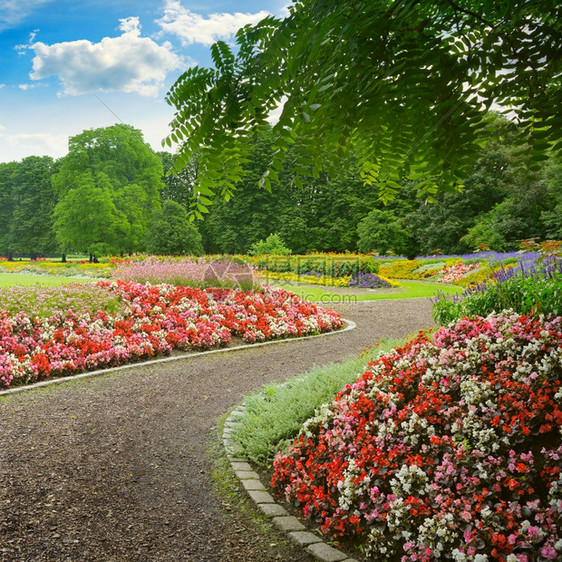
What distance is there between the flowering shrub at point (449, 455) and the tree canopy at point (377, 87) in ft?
6.78

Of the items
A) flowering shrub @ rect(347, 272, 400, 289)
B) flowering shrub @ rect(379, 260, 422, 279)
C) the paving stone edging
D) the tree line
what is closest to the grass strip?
the paving stone edging

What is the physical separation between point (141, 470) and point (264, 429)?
1.20 metres

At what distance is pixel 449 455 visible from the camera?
10.1ft

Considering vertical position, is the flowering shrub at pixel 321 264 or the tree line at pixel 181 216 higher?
the tree line at pixel 181 216

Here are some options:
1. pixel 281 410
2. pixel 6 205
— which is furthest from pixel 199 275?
pixel 6 205

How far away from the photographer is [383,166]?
173 centimetres

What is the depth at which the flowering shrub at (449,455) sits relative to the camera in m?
2.64

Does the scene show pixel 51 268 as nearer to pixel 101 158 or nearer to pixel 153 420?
pixel 101 158

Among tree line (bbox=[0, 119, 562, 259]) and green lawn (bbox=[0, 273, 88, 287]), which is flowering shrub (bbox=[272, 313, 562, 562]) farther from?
tree line (bbox=[0, 119, 562, 259])

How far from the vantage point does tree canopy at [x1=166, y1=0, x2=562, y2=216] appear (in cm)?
133

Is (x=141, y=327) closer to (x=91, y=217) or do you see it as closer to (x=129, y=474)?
(x=129, y=474)

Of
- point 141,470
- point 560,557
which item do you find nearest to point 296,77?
point 560,557

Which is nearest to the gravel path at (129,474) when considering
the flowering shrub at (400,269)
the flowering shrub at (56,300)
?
the flowering shrub at (56,300)

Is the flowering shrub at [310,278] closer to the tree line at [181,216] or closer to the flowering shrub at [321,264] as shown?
the flowering shrub at [321,264]
